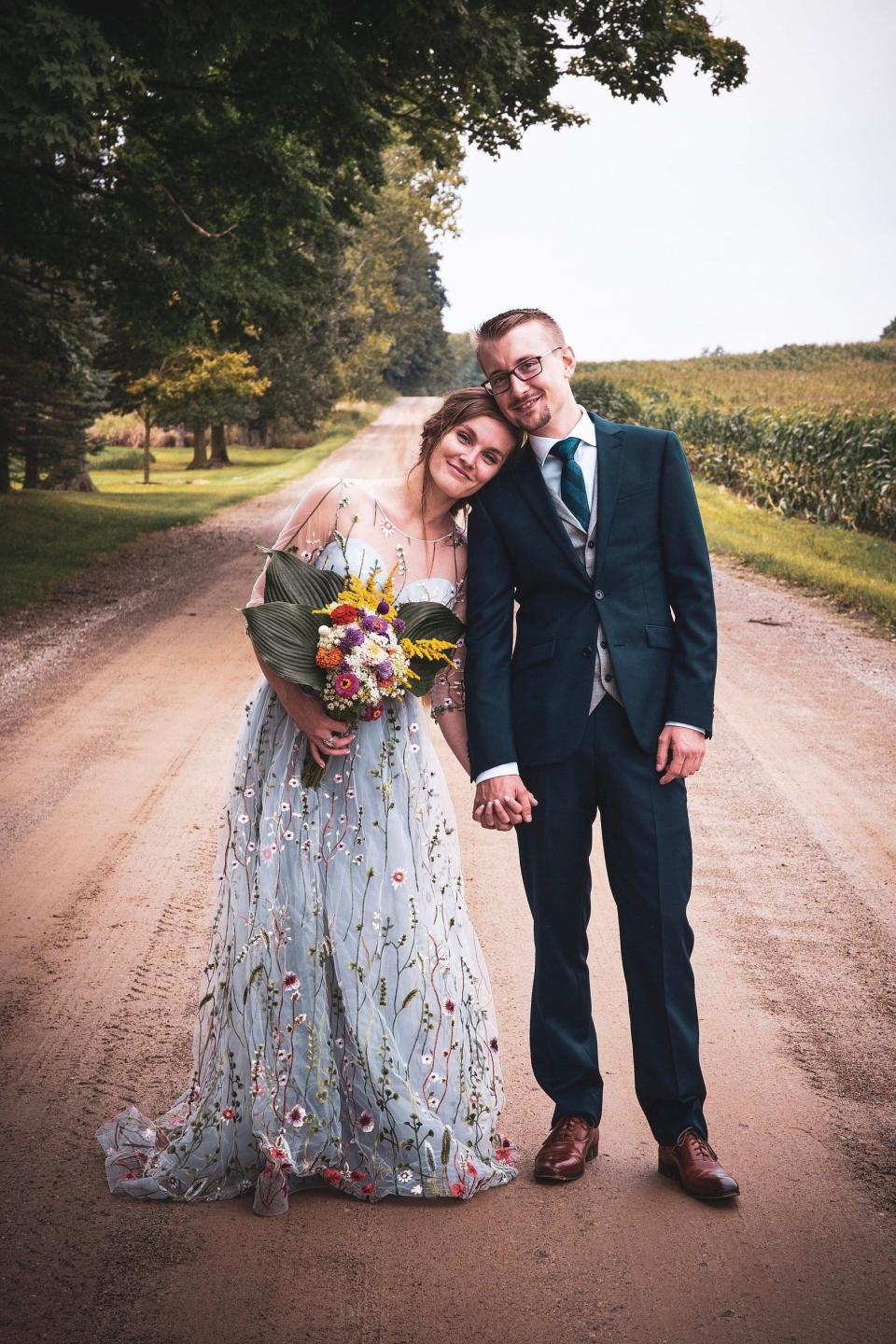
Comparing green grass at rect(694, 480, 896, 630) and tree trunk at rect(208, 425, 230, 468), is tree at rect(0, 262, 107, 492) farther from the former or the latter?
tree trunk at rect(208, 425, 230, 468)

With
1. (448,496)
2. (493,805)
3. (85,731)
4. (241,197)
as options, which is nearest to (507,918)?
(493,805)

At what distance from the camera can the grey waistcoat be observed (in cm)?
337

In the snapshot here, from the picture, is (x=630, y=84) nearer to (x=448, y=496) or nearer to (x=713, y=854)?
(x=713, y=854)

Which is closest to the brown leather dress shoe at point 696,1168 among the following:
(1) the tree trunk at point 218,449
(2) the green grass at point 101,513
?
(2) the green grass at point 101,513

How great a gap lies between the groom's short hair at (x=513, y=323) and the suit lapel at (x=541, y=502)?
0.34 meters

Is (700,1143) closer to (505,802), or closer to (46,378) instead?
(505,802)

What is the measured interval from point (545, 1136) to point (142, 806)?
3.66 meters

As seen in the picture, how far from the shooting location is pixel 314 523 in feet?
11.8

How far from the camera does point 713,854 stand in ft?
20.2

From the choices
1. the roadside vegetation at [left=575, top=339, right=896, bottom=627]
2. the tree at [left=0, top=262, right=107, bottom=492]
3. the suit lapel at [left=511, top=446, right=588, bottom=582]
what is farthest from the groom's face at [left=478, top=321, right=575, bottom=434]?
the tree at [left=0, top=262, right=107, bottom=492]

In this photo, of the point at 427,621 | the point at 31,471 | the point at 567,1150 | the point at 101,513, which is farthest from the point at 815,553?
the point at 31,471

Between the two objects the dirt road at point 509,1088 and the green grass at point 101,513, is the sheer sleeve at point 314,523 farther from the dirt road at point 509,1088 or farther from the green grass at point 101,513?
the green grass at point 101,513

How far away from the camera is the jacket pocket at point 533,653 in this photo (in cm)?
340

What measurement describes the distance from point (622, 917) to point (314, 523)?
147 cm
